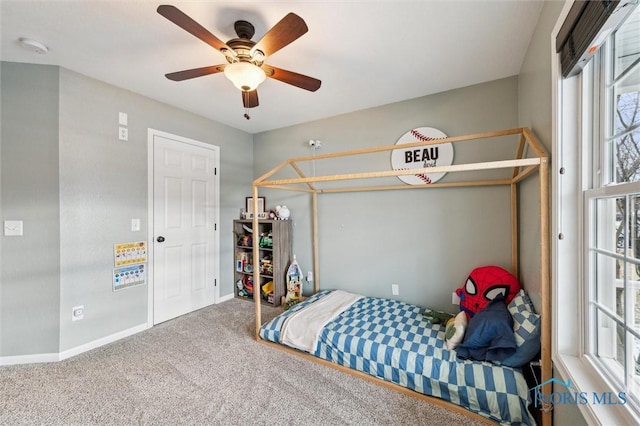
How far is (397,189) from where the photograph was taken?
8.91 ft

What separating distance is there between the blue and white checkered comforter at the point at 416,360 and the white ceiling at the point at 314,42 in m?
2.20

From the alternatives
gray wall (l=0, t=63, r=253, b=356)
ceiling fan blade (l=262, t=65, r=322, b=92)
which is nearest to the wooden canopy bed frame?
ceiling fan blade (l=262, t=65, r=322, b=92)

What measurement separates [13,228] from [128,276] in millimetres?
911

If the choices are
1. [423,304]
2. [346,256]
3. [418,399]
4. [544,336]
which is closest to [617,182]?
[544,336]

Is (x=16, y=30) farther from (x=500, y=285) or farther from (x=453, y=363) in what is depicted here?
(x=500, y=285)

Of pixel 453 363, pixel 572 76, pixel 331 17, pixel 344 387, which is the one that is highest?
pixel 331 17

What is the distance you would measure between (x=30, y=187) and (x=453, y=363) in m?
3.51

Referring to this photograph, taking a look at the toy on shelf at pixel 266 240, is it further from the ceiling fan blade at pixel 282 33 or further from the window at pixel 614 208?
the window at pixel 614 208

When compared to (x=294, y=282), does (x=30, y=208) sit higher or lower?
higher

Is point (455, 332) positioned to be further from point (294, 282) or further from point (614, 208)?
point (294, 282)

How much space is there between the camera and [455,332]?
1783 millimetres

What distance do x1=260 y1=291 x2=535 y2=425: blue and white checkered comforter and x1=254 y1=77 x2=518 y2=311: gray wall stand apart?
0.48m

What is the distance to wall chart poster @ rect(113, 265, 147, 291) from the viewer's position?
7.99 ft

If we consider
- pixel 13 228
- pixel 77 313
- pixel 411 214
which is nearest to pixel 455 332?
pixel 411 214
